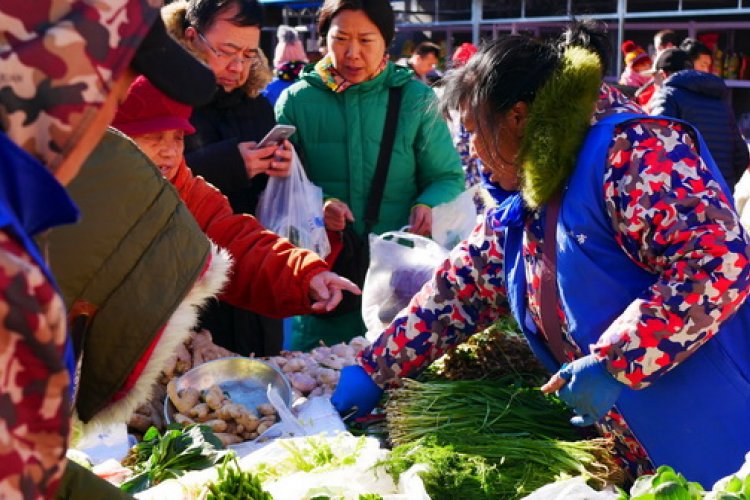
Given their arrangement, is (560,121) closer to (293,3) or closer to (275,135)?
(275,135)

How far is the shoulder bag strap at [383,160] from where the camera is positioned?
3.82 meters

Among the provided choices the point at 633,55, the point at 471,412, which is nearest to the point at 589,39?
the point at 471,412

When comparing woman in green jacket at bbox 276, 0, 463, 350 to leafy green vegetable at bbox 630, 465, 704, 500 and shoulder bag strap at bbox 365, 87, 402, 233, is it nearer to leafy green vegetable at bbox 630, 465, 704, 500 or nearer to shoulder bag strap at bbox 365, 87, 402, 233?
shoulder bag strap at bbox 365, 87, 402, 233

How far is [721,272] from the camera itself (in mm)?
1910

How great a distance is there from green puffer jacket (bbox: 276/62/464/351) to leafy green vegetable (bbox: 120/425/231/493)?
158cm

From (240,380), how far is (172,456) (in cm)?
50

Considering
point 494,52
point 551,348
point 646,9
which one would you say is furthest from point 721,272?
point 646,9

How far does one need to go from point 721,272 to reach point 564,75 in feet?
1.75

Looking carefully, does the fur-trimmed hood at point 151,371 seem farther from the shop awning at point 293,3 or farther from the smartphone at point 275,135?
the shop awning at point 293,3

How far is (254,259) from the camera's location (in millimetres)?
2764

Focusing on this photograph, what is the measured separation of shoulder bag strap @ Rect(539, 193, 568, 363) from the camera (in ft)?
7.01

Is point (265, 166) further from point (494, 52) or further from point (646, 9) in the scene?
point (646, 9)

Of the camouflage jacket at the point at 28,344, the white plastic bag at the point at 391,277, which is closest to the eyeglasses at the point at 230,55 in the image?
the white plastic bag at the point at 391,277

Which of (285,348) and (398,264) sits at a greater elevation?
(398,264)
